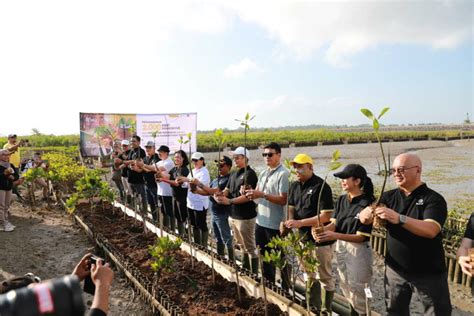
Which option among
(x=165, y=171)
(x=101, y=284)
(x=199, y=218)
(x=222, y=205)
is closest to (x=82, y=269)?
(x=101, y=284)

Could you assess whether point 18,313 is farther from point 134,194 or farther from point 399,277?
point 134,194

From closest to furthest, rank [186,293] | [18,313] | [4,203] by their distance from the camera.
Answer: [18,313]
[186,293]
[4,203]

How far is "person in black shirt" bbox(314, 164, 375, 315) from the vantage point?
306 centimetres

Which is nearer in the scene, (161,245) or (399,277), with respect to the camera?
(399,277)

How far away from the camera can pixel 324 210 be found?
3.44m

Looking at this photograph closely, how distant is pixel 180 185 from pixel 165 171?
0.55 m

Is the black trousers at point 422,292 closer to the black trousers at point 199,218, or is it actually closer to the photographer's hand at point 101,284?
Answer: the photographer's hand at point 101,284

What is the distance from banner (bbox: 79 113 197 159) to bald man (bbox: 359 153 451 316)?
9.23m

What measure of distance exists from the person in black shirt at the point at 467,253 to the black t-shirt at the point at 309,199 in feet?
3.94

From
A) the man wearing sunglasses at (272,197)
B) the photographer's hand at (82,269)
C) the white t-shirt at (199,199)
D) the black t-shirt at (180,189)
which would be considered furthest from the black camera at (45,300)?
the black t-shirt at (180,189)

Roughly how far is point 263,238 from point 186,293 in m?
1.13

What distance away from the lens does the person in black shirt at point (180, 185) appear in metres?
5.65

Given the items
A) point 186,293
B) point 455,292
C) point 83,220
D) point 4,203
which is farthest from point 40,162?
point 455,292

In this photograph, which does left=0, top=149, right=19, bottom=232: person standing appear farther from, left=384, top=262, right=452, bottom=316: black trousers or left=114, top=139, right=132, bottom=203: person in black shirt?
left=384, top=262, right=452, bottom=316: black trousers
